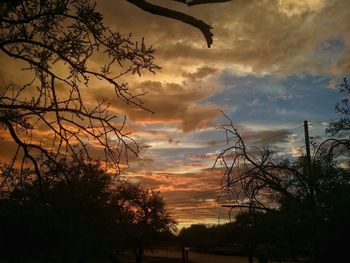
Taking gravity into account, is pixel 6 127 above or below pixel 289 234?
above

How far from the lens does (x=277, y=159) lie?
1270cm

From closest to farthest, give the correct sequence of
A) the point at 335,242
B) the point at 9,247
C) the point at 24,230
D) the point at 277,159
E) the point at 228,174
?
1. the point at 335,242
2. the point at 228,174
3. the point at 277,159
4. the point at 24,230
5. the point at 9,247

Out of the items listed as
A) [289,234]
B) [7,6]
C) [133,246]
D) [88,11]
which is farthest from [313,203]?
[133,246]

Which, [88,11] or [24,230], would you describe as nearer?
[88,11]

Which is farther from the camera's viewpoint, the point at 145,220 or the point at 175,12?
the point at 145,220

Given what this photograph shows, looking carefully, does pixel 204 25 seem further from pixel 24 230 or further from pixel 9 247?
pixel 9 247

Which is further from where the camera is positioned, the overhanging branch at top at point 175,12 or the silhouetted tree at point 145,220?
the silhouetted tree at point 145,220

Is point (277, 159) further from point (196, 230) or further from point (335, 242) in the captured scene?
point (196, 230)

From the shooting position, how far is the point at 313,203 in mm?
12164

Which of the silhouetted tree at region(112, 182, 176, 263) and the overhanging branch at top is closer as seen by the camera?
the overhanging branch at top

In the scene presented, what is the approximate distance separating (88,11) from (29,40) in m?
0.92

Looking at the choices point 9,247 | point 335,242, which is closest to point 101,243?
point 9,247

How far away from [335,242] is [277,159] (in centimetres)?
1077

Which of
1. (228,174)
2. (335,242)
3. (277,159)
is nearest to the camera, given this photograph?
(335,242)
